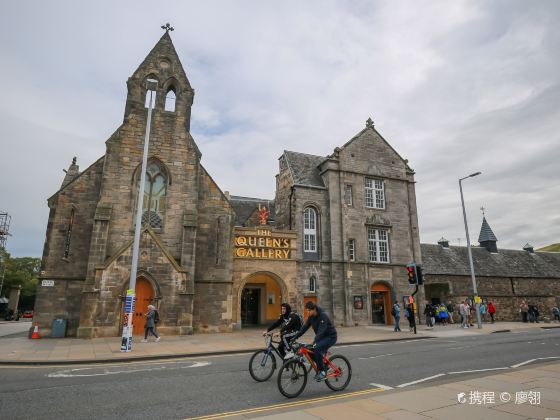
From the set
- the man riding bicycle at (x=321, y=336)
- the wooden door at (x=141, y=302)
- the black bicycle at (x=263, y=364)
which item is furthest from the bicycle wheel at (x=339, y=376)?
the wooden door at (x=141, y=302)

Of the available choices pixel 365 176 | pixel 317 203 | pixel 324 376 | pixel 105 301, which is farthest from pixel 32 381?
pixel 365 176

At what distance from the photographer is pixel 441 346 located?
1444 cm

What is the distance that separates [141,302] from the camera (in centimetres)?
1803

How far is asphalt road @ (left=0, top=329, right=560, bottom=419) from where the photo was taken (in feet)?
19.9

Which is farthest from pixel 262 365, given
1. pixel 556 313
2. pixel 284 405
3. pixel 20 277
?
pixel 20 277

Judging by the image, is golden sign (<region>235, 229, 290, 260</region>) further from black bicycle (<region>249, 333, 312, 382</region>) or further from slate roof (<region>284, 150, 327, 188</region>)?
black bicycle (<region>249, 333, 312, 382</region>)

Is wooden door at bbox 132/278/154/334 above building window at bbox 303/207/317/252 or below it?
below

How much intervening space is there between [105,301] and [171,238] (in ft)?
15.5

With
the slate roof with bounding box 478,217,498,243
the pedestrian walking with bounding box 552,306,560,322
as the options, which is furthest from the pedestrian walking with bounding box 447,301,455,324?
the slate roof with bounding box 478,217,498,243

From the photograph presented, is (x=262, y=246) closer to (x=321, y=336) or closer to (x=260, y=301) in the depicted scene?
(x=260, y=301)

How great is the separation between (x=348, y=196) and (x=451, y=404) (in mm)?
21392

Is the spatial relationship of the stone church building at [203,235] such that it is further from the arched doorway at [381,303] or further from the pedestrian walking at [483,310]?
the pedestrian walking at [483,310]

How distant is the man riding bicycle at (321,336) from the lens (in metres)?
7.02

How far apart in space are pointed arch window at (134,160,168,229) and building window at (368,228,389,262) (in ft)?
50.2
